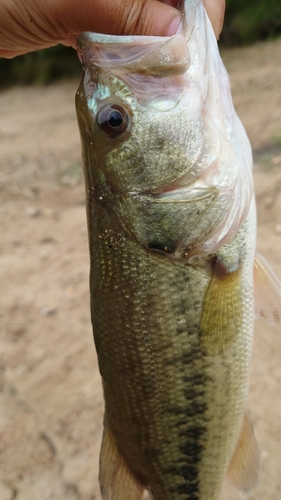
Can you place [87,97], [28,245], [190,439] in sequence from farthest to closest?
[28,245], [190,439], [87,97]

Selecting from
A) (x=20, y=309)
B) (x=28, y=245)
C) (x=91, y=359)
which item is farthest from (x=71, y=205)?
(x=91, y=359)

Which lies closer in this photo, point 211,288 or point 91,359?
point 211,288

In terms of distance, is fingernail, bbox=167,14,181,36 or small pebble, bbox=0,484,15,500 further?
small pebble, bbox=0,484,15,500

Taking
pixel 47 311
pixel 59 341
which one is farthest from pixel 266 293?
pixel 47 311

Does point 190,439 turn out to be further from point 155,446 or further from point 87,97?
point 87,97

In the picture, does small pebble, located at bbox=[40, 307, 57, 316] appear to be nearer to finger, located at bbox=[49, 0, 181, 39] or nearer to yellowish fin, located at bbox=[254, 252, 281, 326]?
yellowish fin, located at bbox=[254, 252, 281, 326]

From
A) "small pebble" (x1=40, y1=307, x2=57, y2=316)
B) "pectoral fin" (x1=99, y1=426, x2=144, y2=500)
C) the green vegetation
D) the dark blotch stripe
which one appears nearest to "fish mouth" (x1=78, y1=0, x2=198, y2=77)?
the dark blotch stripe

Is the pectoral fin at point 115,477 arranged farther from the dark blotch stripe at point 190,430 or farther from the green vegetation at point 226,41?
the green vegetation at point 226,41
